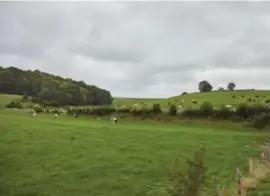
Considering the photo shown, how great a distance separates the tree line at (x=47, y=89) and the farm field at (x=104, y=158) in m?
84.6

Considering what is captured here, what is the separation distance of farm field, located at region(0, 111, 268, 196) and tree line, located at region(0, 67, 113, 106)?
84.6 m

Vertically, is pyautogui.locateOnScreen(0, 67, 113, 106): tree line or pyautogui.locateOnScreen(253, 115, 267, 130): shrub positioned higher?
pyautogui.locateOnScreen(0, 67, 113, 106): tree line

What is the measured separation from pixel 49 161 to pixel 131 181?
20.0 ft

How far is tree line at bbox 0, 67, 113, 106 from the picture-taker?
12262 cm

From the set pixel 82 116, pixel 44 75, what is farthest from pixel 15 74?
pixel 82 116

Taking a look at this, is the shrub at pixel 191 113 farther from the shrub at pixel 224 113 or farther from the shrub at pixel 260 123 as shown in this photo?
the shrub at pixel 260 123

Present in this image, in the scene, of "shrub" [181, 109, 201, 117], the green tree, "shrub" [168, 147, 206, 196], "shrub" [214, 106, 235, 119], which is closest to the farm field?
"shrub" [168, 147, 206, 196]

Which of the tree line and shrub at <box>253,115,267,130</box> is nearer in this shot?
shrub at <box>253,115,267,130</box>

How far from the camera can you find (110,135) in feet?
105

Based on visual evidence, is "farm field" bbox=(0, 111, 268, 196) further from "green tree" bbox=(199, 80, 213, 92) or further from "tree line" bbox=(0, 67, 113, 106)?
"green tree" bbox=(199, 80, 213, 92)

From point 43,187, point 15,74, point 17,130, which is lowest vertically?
point 43,187

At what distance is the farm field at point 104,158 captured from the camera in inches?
822

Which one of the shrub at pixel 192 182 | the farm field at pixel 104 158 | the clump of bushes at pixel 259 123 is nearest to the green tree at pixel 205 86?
the clump of bushes at pixel 259 123

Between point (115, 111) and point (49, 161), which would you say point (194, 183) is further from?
point (115, 111)
